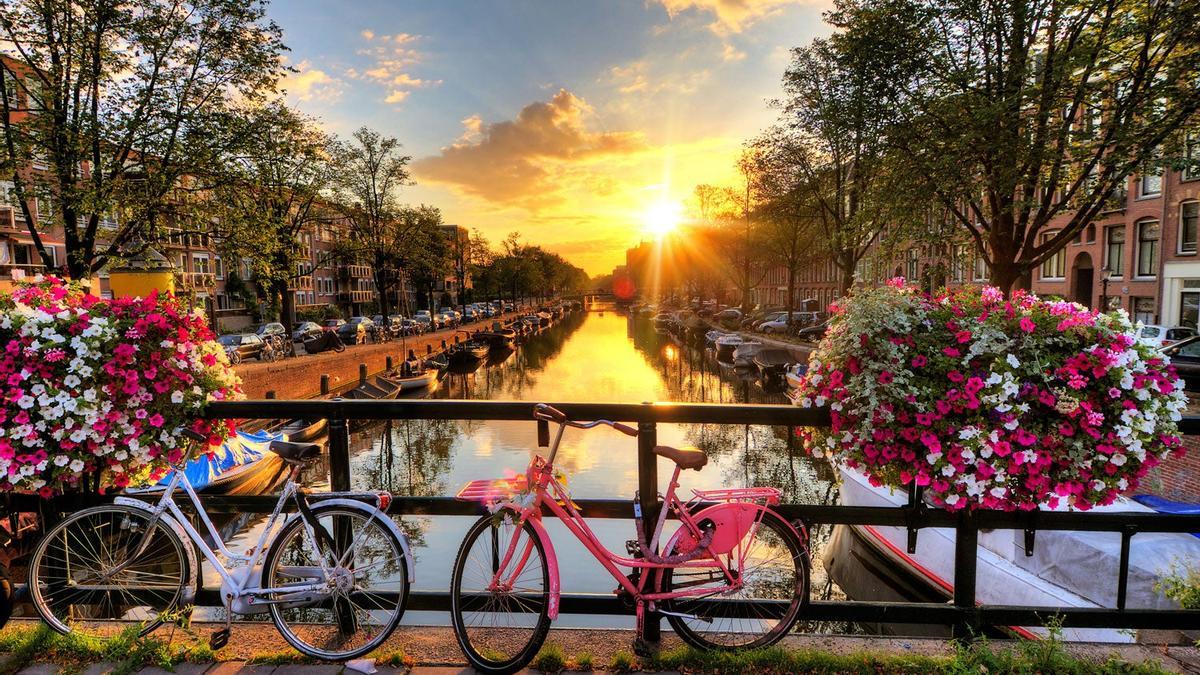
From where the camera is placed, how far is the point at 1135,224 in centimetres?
2888

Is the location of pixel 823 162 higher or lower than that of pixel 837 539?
higher

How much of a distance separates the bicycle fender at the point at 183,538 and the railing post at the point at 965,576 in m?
3.83

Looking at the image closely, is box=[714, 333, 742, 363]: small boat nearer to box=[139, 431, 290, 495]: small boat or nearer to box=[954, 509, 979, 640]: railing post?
box=[139, 431, 290, 495]: small boat

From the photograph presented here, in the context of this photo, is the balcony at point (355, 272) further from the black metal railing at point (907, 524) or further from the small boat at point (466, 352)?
the black metal railing at point (907, 524)

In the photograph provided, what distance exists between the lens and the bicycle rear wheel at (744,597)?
2.99 metres

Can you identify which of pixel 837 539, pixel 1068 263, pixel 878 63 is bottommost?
pixel 837 539

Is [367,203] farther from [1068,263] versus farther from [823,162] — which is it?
[1068,263]

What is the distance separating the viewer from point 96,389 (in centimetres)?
313

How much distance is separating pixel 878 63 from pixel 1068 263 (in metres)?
25.1

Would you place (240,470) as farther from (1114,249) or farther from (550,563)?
(1114,249)

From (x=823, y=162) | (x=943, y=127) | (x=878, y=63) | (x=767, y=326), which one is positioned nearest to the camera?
(x=943, y=127)

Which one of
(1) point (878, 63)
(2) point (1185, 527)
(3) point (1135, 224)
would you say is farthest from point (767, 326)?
(2) point (1185, 527)

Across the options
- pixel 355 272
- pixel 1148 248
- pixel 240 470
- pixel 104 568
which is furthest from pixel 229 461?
pixel 355 272

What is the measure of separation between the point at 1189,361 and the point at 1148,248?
16209 mm
